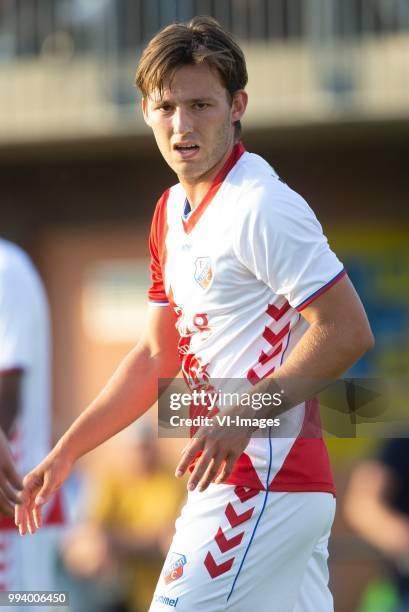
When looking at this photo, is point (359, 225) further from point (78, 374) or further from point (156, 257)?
point (156, 257)

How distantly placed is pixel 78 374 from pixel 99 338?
1.35 ft

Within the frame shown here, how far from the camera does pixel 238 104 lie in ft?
13.4

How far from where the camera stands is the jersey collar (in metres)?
3.96

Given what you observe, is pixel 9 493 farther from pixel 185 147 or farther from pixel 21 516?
pixel 185 147

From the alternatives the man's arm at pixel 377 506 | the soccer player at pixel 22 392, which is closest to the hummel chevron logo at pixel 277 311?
the soccer player at pixel 22 392

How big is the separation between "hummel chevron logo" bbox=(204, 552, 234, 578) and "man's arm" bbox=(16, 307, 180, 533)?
0.61m

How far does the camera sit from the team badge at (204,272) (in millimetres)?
3875

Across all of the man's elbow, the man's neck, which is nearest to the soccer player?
the man's neck

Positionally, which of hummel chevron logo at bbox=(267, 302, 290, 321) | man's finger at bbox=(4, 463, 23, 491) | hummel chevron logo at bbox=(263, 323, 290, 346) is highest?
hummel chevron logo at bbox=(267, 302, 290, 321)

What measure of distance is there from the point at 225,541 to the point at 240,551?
0.17 feet

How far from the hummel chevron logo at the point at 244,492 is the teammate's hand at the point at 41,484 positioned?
61cm

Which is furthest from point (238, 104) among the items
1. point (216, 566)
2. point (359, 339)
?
point (216, 566)

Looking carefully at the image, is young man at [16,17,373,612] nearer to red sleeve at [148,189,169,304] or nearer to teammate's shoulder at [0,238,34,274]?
red sleeve at [148,189,169,304]

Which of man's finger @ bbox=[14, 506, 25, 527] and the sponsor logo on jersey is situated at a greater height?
man's finger @ bbox=[14, 506, 25, 527]
